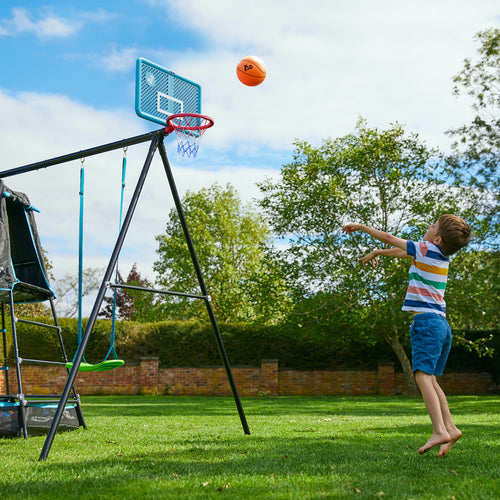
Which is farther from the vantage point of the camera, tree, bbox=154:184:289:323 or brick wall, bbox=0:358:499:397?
tree, bbox=154:184:289:323

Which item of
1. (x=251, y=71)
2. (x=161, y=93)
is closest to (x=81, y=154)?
(x=161, y=93)

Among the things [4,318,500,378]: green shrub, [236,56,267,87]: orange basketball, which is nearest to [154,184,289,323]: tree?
[4,318,500,378]: green shrub

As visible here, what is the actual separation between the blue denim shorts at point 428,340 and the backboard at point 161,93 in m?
3.60

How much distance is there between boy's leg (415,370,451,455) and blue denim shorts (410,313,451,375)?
0.06 meters

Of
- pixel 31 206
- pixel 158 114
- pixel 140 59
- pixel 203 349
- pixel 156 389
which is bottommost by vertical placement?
pixel 156 389

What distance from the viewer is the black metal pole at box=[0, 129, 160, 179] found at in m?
5.64

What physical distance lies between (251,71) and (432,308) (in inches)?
162

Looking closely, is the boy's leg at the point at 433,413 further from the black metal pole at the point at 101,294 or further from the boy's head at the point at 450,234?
the black metal pole at the point at 101,294

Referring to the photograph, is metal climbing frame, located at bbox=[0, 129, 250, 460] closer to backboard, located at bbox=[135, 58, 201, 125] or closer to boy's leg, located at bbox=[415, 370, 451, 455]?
backboard, located at bbox=[135, 58, 201, 125]

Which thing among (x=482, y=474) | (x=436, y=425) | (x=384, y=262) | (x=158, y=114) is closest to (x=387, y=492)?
(x=482, y=474)

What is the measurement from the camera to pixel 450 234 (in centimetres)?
431

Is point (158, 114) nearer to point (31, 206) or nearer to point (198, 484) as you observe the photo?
point (31, 206)

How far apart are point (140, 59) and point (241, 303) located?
83.3 feet

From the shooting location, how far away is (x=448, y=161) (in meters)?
21.5
